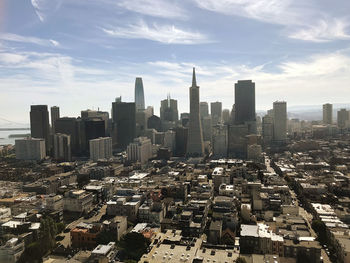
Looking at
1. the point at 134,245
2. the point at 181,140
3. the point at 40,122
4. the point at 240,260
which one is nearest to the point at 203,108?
the point at 181,140

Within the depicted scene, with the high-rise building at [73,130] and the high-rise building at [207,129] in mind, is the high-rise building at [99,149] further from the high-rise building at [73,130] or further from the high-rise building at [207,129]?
the high-rise building at [207,129]

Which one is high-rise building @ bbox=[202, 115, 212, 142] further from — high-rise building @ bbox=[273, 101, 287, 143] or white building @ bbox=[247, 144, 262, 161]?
white building @ bbox=[247, 144, 262, 161]

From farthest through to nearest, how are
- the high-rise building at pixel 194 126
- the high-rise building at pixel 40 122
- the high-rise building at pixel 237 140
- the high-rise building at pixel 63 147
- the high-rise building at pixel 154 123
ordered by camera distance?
the high-rise building at pixel 154 123 → the high-rise building at pixel 40 122 → the high-rise building at pixel 237 140 → the high-rise building at pixel 63 147 → the high-rise building at pixel 194 126


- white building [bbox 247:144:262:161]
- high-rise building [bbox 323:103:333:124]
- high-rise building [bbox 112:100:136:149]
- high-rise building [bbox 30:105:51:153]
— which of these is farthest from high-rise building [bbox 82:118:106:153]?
high-rise building [bbox 323:103:333:124]

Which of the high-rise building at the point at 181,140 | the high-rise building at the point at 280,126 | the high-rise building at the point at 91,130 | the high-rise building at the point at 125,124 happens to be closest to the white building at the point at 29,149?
the high-rise building at the point at 91,130

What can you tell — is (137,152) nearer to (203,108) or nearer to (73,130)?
(73,130)

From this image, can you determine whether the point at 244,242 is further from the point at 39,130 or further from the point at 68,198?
the point at 39,130
